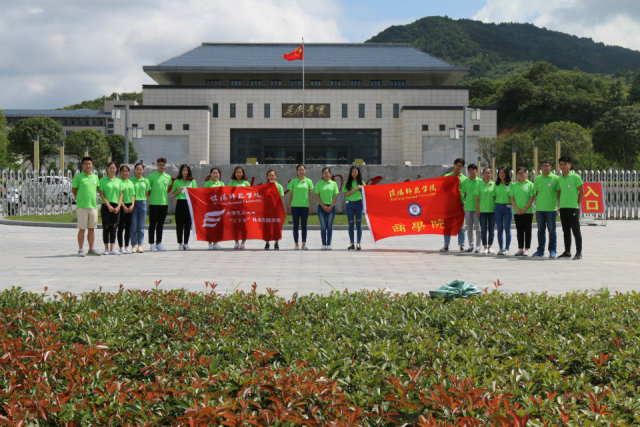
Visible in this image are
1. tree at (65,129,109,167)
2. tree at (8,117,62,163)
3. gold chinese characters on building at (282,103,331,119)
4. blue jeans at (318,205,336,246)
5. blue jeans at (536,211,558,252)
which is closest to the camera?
blue jeans at (536,211,558,252)

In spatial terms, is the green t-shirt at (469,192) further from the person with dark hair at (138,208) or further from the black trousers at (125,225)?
the black trousers at (125,225)

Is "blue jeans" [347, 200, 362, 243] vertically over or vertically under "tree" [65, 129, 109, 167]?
under

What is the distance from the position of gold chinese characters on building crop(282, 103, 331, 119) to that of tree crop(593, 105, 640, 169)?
27678 mm

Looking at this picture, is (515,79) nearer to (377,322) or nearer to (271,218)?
(271,218)

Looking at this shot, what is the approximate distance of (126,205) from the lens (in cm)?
1252

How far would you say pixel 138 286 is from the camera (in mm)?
8203

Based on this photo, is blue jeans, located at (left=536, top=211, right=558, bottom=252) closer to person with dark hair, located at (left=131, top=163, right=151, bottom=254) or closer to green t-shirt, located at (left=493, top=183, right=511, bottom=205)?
green t-shirt, located at (left=493, top=183, right=511, bottom=205)

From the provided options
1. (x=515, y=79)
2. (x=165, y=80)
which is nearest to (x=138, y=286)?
(x=165, y=80)

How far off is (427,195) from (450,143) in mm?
50077

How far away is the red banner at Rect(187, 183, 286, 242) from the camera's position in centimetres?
1384

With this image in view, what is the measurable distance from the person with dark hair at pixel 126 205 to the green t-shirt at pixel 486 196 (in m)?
6.79

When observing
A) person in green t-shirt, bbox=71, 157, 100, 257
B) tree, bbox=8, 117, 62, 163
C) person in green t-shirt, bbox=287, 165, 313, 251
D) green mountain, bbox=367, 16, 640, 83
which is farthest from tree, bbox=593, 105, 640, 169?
green mountain, bbox=367, 16, 640, 83

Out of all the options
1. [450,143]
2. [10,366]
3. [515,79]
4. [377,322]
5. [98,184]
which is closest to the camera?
[10,366]

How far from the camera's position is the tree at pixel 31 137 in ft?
227
